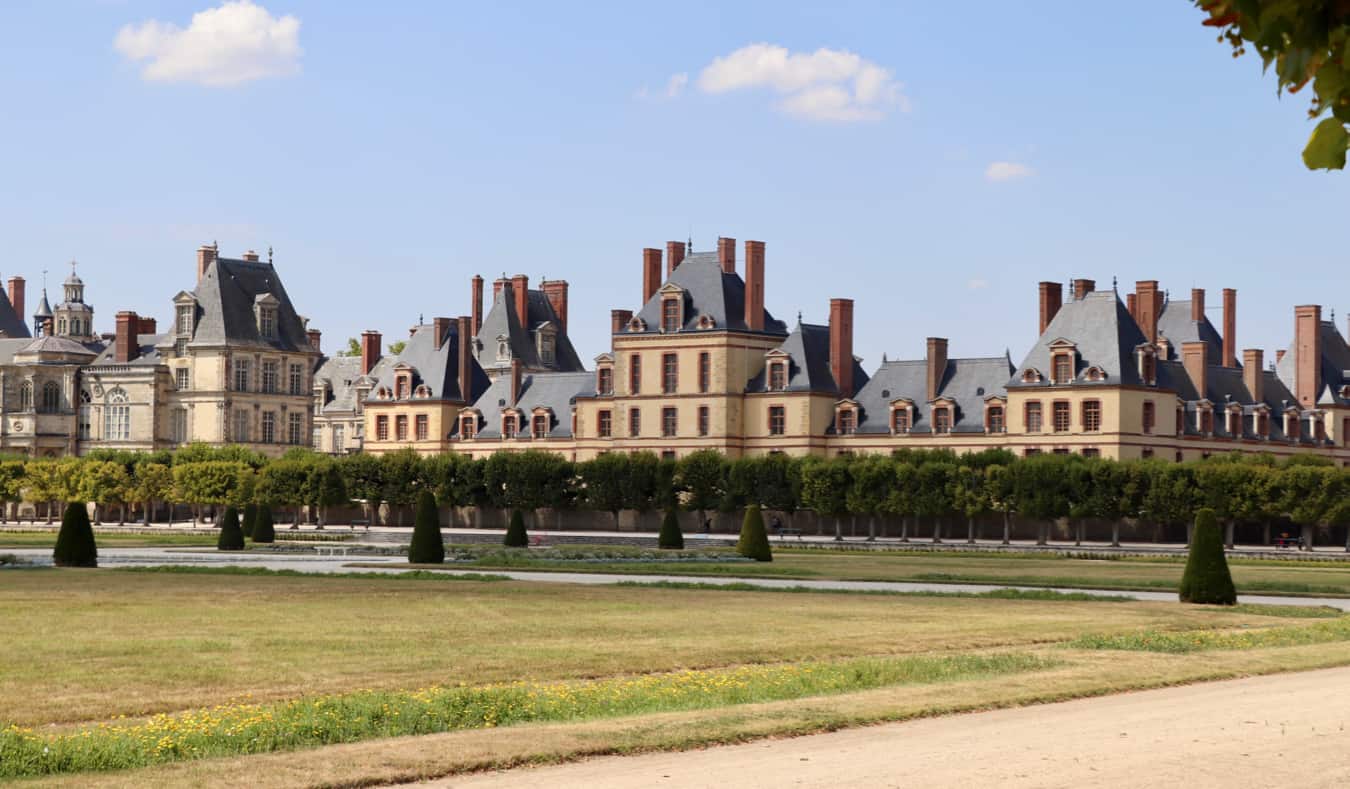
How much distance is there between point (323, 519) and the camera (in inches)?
3578

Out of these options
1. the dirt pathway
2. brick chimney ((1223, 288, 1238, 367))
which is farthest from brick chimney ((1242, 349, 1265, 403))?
the dirt pathway

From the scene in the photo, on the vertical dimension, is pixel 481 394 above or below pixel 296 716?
above

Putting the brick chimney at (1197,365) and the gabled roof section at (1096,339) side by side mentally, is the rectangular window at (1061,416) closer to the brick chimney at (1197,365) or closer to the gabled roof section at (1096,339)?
the gabled roof section at (1096,339)

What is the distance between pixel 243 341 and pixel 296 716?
330 ft

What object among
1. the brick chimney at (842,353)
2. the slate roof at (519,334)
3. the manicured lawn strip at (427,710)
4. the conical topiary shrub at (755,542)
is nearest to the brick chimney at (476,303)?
the slate roof at (519,334)

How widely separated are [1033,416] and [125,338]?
205 ft

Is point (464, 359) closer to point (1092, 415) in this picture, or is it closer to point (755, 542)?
point (1092, 415)

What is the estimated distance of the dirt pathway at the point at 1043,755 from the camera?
12586 millimetres

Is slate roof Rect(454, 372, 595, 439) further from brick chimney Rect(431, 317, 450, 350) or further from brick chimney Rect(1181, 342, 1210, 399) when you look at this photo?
brick chimney Rect(1181, 342, 1210, 399)

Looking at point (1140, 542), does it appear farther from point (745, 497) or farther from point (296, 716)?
point (296, 716)

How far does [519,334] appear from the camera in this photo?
11031 cm

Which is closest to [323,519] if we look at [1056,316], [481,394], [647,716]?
[481,394]

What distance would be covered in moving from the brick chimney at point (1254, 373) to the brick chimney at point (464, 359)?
132 feet

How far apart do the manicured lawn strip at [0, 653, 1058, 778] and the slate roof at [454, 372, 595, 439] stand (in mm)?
74972
